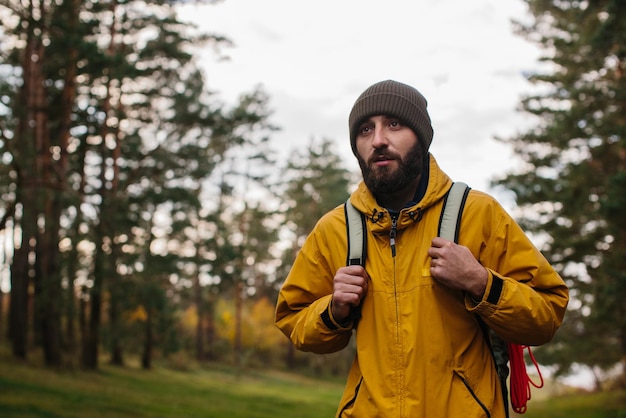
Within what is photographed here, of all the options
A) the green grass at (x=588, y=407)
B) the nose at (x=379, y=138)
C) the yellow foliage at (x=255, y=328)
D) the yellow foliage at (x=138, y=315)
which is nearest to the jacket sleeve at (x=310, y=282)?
the nose at (x=379, y=138)

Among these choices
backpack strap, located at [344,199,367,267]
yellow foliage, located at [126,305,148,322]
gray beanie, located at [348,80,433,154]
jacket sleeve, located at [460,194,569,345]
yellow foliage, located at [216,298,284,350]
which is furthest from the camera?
yellow foliage, located at [216,298,284,350]

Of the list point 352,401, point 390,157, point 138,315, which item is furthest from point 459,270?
point 138,315

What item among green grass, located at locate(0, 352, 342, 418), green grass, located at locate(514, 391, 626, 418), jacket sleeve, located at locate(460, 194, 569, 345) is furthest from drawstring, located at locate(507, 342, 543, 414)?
green grass, located at locate(514, 391, 626, 418)

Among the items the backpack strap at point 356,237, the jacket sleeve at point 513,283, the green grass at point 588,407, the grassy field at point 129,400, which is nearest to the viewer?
the jacket sleeve at point 513,283

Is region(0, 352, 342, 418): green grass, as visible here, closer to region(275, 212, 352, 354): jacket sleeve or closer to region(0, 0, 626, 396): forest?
region(0, 0, 626, 396): forest

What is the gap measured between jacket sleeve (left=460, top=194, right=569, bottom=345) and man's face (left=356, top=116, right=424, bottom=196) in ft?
0.98

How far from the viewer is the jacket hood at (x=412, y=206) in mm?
2312

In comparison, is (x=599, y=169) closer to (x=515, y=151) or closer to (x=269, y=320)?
(x=515, y=151)

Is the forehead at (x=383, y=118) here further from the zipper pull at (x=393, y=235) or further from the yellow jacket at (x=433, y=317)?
the zipper pull at (x=393, y=235)

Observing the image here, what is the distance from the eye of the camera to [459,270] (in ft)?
6.86

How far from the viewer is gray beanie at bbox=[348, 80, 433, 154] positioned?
248cm

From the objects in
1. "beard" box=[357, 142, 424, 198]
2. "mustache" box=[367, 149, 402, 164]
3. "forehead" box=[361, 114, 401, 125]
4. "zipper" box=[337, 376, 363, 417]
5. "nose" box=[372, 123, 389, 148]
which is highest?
"forehead" box=[361, 114, 401, 125]

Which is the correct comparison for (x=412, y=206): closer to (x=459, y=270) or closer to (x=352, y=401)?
(x=459, y=270)

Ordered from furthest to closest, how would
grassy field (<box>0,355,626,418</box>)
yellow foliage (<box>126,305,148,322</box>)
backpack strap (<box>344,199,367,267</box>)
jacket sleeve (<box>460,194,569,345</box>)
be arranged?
yellow foliage (<box>126,305,148,322</box>), grassy field (<box>0,355,626,418</box>), backpack strap (<box>344,199,367,267</box>), jacket sleeve (<box>460,194,569,345</box>)
